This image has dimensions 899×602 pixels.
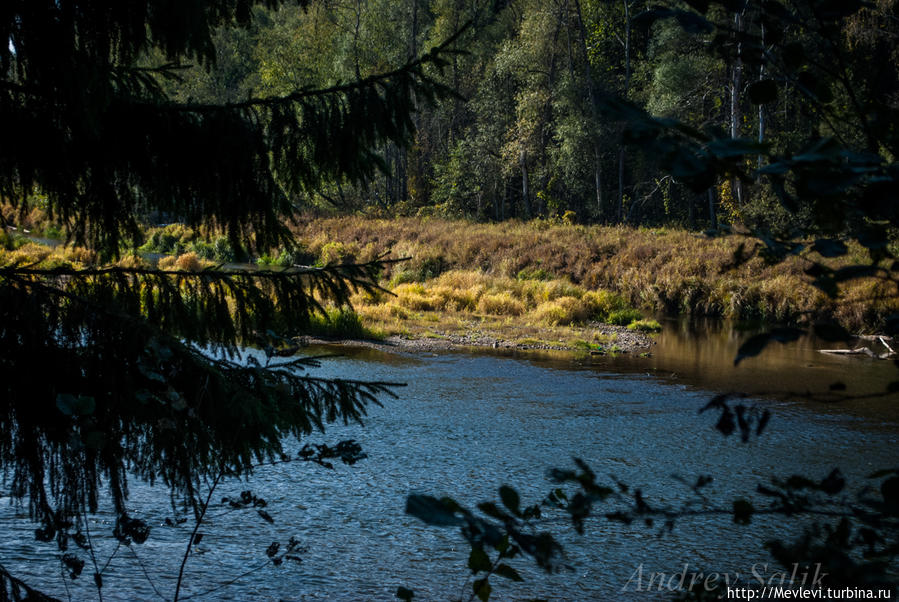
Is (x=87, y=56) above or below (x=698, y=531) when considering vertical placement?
above

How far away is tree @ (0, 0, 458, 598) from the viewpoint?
2652mm

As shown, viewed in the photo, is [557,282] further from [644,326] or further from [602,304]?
[644,326]

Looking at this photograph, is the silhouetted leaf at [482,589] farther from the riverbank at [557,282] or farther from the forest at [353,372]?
the riverbank at [557,282]

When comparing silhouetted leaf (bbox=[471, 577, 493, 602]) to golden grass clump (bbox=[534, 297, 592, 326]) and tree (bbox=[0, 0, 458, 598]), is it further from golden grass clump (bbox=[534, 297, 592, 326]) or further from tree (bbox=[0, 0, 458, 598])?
golden grass clump (bbox=[534, 297, 592, 326])

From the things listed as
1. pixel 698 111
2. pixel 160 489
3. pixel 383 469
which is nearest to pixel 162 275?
pixel 160 489

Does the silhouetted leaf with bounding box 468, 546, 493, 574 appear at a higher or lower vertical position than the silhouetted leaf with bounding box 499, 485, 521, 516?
lower

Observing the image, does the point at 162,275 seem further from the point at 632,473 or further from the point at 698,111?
the point at 698,111

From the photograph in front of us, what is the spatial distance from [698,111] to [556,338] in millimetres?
17783

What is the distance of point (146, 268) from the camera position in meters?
3.19

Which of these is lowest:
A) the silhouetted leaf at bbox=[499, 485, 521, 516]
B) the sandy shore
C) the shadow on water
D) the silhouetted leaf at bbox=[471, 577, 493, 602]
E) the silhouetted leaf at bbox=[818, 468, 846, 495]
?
the shadow on water

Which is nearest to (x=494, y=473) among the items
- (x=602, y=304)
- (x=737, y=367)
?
(x=737, y=367)

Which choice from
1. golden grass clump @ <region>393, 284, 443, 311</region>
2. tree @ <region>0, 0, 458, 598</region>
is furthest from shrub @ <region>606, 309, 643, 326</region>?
tree @ <region>0, 0, 458, 598</region>

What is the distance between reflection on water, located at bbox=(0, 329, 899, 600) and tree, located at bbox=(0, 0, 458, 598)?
1.32 m

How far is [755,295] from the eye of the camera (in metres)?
19.0
